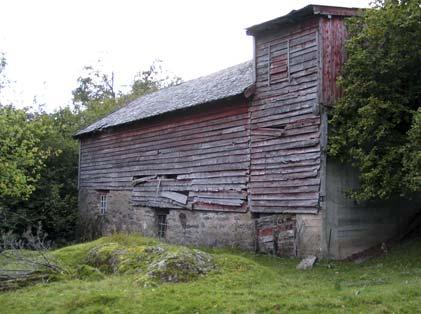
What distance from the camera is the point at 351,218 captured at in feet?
48.6

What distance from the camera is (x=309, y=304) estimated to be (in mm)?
8188

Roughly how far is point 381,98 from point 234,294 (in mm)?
7274

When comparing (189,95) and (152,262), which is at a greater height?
(189,95)

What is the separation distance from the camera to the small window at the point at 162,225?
2086 centimetres

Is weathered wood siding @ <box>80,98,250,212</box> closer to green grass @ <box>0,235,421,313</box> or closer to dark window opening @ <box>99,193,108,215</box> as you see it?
dark window opening @ <box>99,193,108,215</box>

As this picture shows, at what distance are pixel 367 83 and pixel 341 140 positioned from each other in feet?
5.40

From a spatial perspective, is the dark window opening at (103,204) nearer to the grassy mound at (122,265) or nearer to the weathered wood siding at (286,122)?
the weathered wood siding at (286,122)

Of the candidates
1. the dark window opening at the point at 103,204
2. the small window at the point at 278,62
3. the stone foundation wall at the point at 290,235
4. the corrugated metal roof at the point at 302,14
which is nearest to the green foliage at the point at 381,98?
the corrugated metal roof at the point at 302,14

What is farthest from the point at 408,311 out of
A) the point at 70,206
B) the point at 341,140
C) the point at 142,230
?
the point at 70,206

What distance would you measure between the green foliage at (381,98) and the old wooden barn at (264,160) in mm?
748

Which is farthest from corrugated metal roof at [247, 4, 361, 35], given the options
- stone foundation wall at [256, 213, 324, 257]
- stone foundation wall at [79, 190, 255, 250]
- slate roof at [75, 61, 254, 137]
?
stone foundation wall at [79, 190, 255, 250]

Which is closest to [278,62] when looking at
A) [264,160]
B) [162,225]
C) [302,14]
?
[302,14]

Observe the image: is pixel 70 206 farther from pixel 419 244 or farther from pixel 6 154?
pixel 419 244

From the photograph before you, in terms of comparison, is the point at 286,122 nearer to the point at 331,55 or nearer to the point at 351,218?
the point at 331,55
